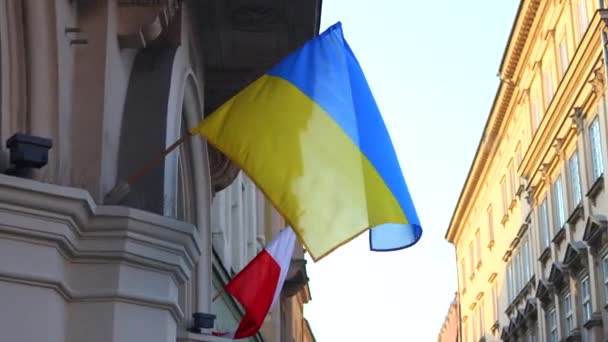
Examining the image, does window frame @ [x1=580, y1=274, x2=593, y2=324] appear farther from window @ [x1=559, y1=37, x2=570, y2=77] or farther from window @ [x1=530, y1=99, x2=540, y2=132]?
window @ [x1=530, y1=99, x2=540, y2=132]

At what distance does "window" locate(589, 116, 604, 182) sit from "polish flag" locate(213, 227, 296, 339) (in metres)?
18.3

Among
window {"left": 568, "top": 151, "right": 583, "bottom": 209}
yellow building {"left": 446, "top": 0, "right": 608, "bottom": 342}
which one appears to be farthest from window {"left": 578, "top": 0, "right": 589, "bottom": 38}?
window {"left": 568, "top": 151, "right": 583, "bottom": 209}

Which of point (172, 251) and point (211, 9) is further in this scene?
point (211, 9)

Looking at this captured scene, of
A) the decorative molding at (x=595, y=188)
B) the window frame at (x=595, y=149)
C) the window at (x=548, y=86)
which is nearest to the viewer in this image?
the decorative molding at (x=595, y=188)

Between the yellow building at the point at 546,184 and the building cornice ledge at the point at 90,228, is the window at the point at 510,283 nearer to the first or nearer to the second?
the yellow building at the point at 546,184

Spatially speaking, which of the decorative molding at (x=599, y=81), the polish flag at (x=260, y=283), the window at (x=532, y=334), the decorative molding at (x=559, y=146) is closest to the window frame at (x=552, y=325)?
the window at (x=532, y=334)

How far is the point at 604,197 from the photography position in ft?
93.8

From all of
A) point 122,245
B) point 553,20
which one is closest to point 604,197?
point 553,20

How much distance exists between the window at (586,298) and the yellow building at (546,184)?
0.03 m

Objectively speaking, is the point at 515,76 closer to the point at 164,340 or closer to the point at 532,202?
the point at 532,202

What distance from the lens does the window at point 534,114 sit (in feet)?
125

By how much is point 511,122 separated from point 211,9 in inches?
1304

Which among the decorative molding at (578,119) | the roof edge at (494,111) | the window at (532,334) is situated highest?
the roof edge at (494,111)

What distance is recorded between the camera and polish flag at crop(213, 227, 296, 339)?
37.4 feet
